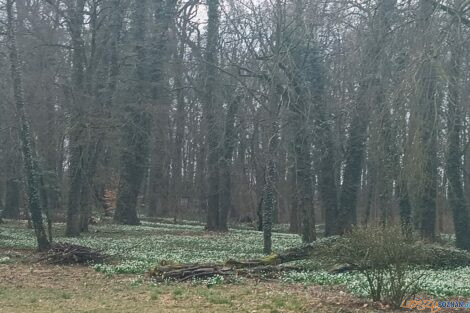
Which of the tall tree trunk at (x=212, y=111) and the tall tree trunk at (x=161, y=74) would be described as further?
the tall tree trunk at (x=161, y=74)

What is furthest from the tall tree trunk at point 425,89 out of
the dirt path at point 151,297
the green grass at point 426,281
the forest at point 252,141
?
the dirt path at point 151,297

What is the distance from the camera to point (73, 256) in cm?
1480

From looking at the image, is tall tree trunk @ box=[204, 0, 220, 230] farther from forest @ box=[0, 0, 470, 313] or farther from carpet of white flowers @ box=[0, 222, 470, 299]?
carpet of white flowers @ box=[0, 222, 470, 299]

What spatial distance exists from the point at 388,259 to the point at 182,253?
937cm

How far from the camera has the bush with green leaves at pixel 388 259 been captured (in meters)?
8.45

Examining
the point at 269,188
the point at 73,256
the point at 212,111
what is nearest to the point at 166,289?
the point at 73,256

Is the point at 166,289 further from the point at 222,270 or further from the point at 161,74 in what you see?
the point at 161,74

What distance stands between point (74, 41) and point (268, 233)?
12375 millimetres

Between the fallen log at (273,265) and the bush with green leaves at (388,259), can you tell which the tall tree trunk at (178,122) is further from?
the bush with green leaves at (388,259)

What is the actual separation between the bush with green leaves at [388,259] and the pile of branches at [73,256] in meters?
8.22

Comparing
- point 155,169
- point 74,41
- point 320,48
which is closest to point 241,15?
point 320,48

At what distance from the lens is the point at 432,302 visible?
8.91 meters

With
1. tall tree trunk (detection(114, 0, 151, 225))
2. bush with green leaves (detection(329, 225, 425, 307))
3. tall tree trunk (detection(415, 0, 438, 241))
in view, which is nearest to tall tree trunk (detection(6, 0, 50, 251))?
tall tree trunk (detection(114, 0, 151, 225))

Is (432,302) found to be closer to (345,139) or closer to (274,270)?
(274,270)
